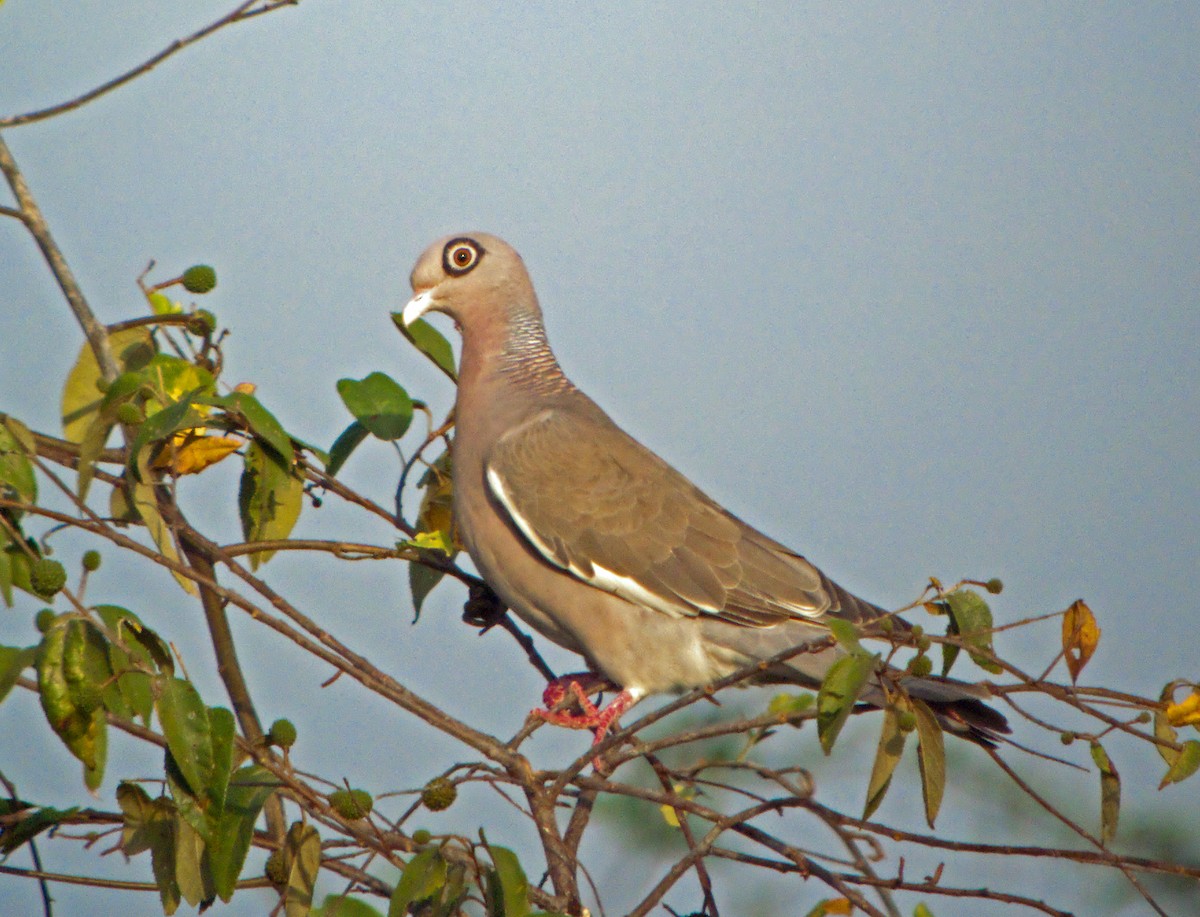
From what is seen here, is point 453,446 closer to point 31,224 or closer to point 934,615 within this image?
point 31,224

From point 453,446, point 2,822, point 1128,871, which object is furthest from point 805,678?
point 2,822

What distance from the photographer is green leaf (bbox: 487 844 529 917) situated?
1593 mm

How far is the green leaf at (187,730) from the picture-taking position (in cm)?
150

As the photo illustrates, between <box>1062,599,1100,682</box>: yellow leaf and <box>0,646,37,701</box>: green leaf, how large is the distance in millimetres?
1340

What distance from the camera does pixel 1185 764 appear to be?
1.65m

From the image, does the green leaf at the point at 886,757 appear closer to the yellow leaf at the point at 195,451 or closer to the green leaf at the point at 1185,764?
the green leaf at the point at 1185,764

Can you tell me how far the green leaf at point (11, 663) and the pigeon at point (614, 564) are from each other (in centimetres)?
141

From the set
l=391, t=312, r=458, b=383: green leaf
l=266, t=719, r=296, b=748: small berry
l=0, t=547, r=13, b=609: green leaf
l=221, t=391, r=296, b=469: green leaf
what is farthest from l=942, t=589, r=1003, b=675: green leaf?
l=391, t=312, r=458, b=383: green leaf

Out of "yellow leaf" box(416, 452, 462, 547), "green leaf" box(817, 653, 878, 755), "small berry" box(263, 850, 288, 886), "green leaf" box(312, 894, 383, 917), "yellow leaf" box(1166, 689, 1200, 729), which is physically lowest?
"green leaf" box(312, 894, 383, 917)

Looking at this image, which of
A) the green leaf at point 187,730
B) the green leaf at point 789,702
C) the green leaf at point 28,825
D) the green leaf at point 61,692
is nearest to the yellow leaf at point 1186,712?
the green leaf at point 789,702

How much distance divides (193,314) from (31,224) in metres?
0.30

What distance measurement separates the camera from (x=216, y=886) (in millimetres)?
1680

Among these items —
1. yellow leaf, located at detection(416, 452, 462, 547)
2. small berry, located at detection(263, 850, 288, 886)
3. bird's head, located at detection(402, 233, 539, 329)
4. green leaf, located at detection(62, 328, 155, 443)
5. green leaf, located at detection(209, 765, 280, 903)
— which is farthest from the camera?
bird's head, located at detection(402, 233, 539, 329)

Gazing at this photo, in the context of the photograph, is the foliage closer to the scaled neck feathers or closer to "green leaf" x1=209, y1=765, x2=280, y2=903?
"green leaf" x1=209, y1=765, x2=280, y2=903
